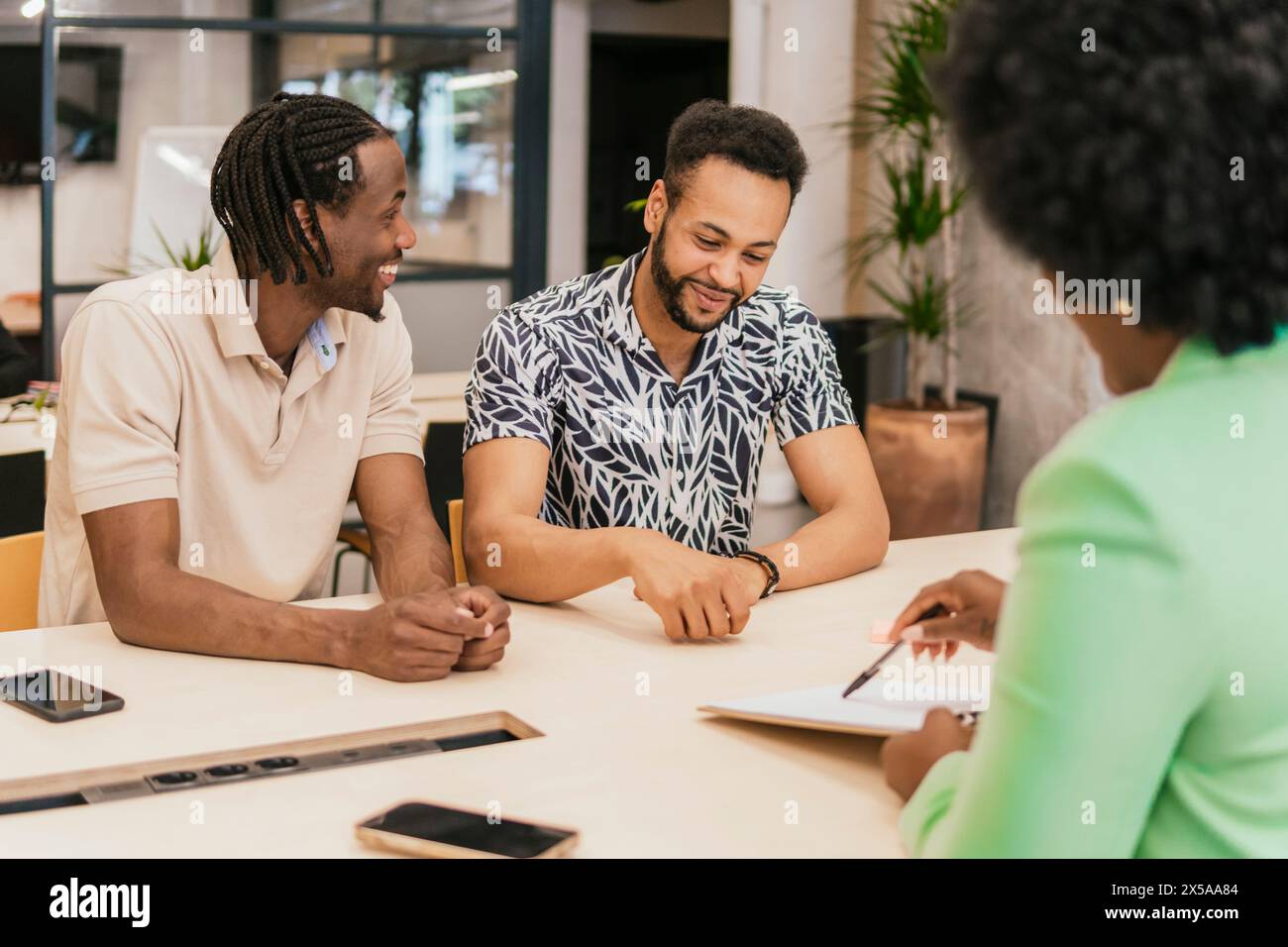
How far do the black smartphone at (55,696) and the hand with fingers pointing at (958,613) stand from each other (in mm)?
820

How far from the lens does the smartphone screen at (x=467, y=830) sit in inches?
42.7

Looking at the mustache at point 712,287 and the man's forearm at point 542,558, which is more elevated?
the mustache at point 712,287

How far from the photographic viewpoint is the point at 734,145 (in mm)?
2191

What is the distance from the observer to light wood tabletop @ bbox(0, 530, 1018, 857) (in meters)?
1.14

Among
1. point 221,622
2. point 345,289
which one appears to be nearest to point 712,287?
point 345,289

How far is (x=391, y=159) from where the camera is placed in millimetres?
1991

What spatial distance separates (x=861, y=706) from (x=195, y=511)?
102 cm

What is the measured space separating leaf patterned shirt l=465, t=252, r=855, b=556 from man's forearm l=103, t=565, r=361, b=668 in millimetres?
535

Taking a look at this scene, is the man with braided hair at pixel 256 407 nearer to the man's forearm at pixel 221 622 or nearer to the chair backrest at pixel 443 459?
the man's forearm at pixel 221 622

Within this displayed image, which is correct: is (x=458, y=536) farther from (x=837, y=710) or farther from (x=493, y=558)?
(x=837, y=710)

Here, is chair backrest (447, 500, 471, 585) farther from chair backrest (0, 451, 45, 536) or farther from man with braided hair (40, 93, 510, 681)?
chair backrest (0, 451, 45, 536)

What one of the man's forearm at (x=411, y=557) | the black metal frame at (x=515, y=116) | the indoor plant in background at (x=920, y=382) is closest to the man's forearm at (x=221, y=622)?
the man's forearm at (x=411, y=557)
